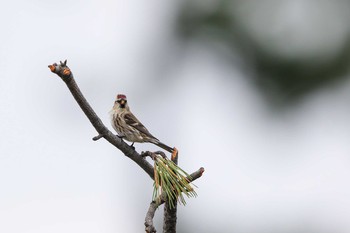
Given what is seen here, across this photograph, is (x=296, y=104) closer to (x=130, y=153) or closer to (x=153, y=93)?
(x=153, y=93)

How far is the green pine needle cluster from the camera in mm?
2285

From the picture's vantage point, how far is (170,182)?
7.59 feet

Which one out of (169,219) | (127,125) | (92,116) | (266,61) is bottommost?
(169,219)

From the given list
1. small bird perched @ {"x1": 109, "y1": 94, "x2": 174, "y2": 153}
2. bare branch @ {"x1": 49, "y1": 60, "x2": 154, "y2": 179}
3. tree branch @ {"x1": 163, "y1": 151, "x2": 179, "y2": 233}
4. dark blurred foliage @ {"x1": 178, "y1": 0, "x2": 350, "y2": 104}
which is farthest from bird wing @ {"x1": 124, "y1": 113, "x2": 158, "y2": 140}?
tree branch @ {"x1": 163, "y1": 151, "x2": 179, "y2": 233}

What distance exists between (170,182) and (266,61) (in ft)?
8.62

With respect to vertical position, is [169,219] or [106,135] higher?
[106,135]

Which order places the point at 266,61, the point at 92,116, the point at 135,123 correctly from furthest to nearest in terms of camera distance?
the point at 266,61 → the point at 135,123 → the point at 92,116

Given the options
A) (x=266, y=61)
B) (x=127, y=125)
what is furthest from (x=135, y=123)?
(x=266, y=61)

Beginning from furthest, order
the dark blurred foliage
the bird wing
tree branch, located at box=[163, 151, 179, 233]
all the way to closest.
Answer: the dark blurred foliage < the bird wing < tree branch, located at box=[163, 151, 179, 233]

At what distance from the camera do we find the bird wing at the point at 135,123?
150 inches

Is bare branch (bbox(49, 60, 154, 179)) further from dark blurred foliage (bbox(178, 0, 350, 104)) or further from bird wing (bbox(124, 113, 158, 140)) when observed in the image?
dark blurred foliage (bbox(178, 0, 350, 104))

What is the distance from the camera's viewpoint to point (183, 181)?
2.35m

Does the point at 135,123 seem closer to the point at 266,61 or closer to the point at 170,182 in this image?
the point at 266,61

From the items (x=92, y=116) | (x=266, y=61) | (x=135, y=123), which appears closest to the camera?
(x=92, y=116)
